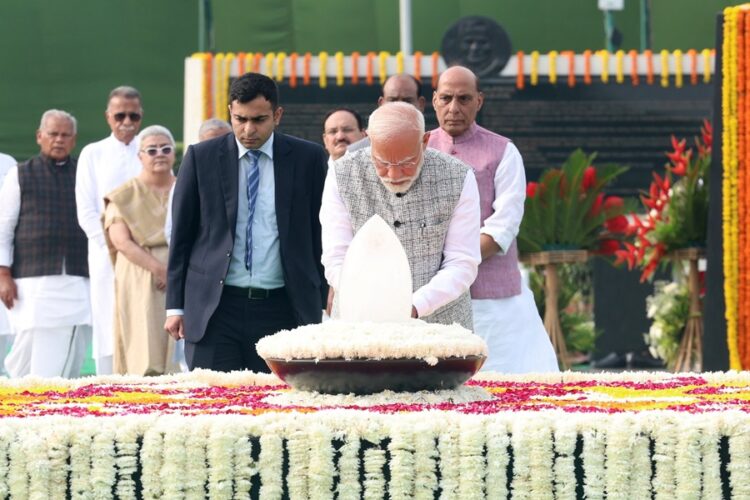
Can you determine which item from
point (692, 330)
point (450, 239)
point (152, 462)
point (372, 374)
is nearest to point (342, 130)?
point (450, 239)

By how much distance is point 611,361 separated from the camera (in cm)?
1234

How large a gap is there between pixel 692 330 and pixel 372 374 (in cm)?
639

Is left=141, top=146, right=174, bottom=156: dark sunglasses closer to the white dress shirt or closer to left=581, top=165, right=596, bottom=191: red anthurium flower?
left=581, top=165, right=596, bottom=191: red anthurium flower

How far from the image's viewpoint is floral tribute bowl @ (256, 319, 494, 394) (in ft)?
11.7

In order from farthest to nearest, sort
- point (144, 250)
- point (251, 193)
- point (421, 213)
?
point (144, 250) < point (251, 193) < point (421, 213)

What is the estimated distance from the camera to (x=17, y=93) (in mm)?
15875

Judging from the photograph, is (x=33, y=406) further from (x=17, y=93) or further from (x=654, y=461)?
(x=17, y=93)

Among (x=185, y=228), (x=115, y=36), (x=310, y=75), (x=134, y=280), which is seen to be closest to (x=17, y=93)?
(x=115, y=36)

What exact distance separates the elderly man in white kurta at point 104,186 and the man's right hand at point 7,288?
495 mm

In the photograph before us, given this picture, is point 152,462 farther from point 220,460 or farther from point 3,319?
point 3,319

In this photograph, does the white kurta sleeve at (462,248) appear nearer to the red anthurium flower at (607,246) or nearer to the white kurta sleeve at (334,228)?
the white kurta sleeve at (334,228)

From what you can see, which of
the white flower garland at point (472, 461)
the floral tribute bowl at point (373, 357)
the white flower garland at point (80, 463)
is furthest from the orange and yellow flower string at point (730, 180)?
the white flower garland at point (80, 463)

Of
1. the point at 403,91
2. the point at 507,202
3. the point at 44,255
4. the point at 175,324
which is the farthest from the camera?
the point at 44,255

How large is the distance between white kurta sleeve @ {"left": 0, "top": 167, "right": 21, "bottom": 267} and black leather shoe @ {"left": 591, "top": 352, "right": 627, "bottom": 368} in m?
5.02
